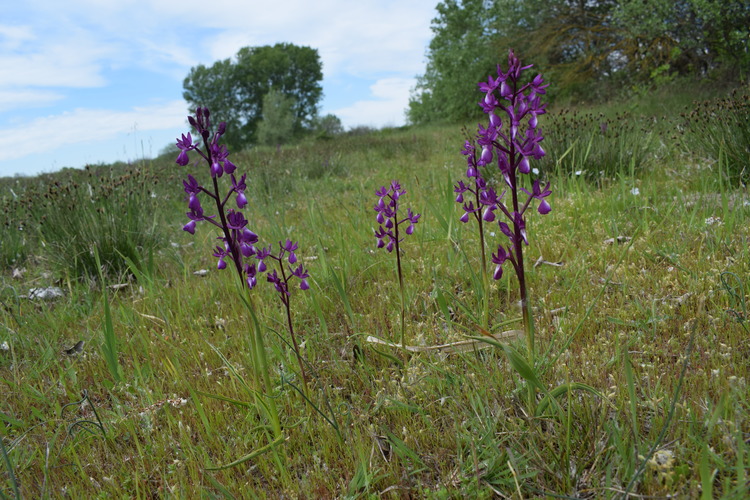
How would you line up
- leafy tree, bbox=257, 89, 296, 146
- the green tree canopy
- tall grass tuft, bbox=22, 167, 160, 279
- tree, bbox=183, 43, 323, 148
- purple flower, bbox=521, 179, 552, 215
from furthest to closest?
1. tree, bbox=183, 43, 323, 148
2. leafy tree, bbox=257, 89, 296, 146
3. the green tree canopy
4. tall grass tuft, bbox=22, 167, 160, 279
5. purple flower, bbox=521, 179, 552, 215

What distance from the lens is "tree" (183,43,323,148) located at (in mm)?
52312

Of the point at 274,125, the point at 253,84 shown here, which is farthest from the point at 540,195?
the point at 253,84

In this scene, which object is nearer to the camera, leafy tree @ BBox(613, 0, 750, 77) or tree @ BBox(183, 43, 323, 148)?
leafy tree @ BBox(613, 0, 750, 77)

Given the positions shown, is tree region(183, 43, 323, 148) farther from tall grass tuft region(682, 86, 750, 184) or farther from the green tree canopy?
tall grass tuft region(682, 86, 750, 184)

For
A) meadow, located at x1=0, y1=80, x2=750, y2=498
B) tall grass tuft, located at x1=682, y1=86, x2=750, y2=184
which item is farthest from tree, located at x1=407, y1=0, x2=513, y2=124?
meadow, located at x1=0, y1=80, x2=750, y2=498

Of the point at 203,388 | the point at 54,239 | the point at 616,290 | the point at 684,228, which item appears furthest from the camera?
the point at 54,239

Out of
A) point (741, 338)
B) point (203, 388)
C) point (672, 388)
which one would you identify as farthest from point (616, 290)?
point (203, 388)

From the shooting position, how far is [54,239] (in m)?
5.17

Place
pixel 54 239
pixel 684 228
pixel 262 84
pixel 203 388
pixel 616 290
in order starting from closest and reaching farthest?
pixel 203 388, pixel 616 290, pixel 684 228, pixel 54 239, pixel 262 84

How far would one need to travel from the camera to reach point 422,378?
7.18 feet

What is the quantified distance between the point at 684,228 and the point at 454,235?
72.0 inches

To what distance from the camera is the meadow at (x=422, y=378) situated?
169 cm

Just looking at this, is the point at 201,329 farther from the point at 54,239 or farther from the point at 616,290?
the point at 54,239

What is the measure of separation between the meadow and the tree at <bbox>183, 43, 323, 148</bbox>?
4764 centimetres
